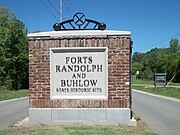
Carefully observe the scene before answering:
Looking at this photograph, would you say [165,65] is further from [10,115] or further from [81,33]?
[81,33]

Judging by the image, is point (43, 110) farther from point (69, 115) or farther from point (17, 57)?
point (17, 57)

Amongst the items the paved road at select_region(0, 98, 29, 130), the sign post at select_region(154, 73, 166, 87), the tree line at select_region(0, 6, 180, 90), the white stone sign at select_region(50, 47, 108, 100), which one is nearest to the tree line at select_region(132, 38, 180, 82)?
the sign post at select_region(154, 73, 166, 87)

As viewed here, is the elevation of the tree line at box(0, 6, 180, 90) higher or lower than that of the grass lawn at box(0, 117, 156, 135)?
higher

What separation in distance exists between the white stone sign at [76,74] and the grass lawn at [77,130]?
1.08 m

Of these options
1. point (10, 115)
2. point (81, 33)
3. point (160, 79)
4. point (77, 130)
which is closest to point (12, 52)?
point (160, 79)

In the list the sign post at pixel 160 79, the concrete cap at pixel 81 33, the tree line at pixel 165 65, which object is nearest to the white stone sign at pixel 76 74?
the concrete cap at pixel 81 33

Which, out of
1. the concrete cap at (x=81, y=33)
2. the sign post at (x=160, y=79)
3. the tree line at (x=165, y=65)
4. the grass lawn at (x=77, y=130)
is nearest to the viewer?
the grass lawn at (x=77, y=130)

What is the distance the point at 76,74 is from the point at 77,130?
205 centimetres

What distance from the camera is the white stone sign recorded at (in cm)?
945

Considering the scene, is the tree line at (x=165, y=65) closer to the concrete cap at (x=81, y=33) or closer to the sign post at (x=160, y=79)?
the sign post at (x=160, y=79)

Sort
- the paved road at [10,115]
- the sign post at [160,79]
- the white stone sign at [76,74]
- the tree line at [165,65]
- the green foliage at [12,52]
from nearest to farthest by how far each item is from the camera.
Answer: the white stone sign at [76,74] → the paved road at [10,115] → the sign post at [160,79] → the green foliage at [12,52] → the tree line at [165,65]

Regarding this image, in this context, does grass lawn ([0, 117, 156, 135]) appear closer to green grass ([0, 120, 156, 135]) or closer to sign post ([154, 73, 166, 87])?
green grass ([0, 120, 156, 135])

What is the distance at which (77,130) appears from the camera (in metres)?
8.25

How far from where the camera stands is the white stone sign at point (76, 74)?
9.45 m
